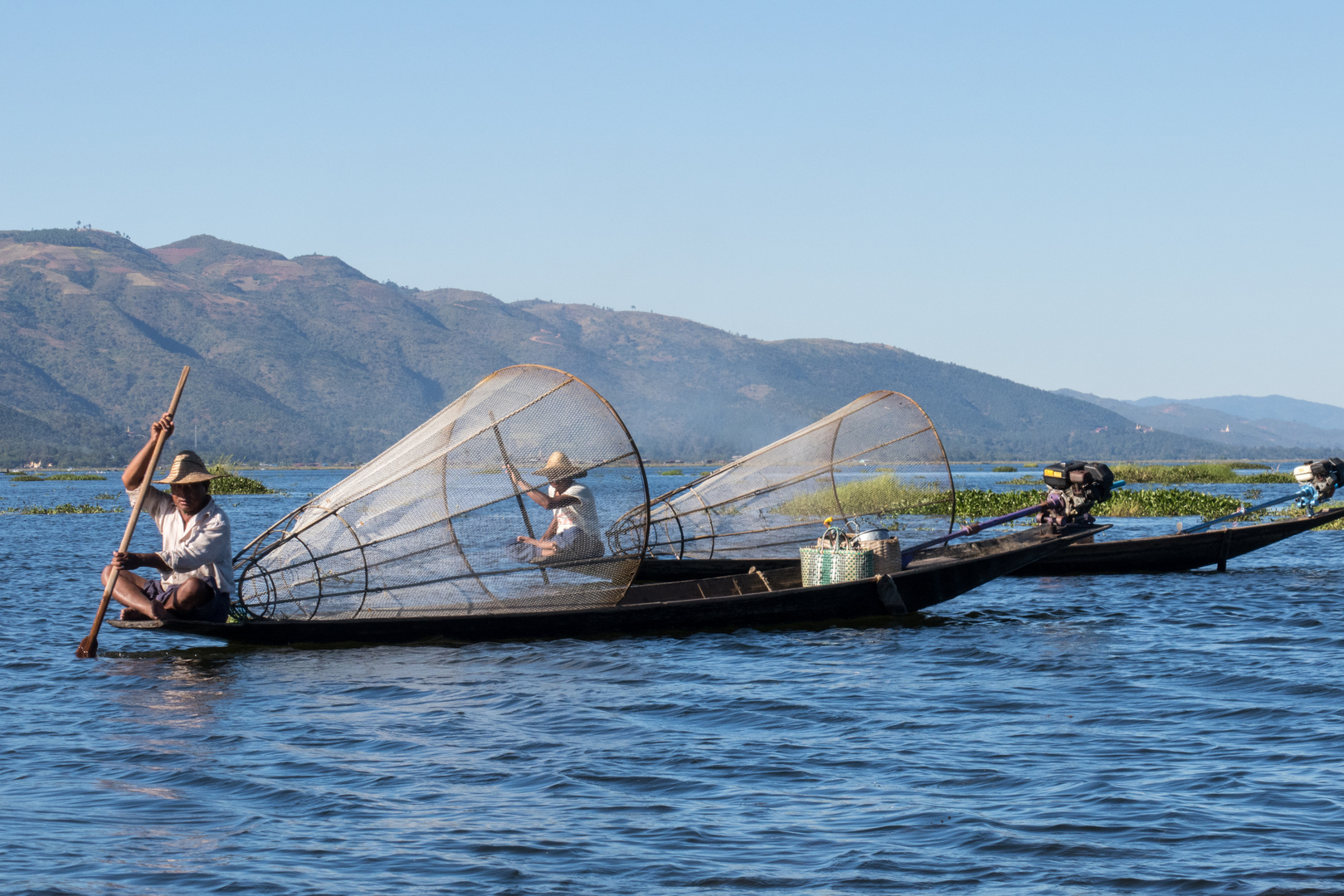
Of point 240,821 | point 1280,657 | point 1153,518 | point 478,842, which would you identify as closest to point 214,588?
point 240,821

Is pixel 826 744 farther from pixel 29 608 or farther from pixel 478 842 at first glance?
pixel 29 608

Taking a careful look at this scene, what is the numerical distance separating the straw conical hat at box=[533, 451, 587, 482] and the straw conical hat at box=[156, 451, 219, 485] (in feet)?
12.3

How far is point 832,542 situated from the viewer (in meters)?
16.7

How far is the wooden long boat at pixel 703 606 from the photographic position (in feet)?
44.9

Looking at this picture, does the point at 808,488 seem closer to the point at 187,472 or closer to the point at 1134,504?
the point at 187,472

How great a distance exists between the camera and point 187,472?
12.5 metres

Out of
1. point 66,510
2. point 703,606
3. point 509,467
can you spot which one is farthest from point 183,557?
point 66,510

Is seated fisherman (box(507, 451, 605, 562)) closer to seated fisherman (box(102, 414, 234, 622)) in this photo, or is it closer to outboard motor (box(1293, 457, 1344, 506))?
seated fisherman (box(102, 414, 234, 622))

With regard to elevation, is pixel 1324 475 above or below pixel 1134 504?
above

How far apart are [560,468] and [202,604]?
4146 mm

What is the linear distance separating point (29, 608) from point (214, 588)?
301 inches

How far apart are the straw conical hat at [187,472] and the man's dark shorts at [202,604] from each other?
3.59 ft

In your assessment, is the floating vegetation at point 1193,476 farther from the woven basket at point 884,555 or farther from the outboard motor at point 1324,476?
the woven basket at point 884,555

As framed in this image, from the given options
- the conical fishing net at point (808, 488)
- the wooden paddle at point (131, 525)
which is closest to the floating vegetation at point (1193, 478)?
the conical fishing net at point (808, 488)
